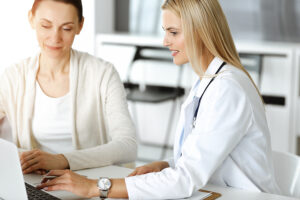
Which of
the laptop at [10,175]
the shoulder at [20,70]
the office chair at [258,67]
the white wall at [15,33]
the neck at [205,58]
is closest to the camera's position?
Result: the laptop at [10,175]

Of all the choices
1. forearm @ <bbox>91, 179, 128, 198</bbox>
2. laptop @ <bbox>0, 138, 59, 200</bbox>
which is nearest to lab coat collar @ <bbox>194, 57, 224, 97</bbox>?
forearm @ <bbox>91, 179, 128, 198</bbox>

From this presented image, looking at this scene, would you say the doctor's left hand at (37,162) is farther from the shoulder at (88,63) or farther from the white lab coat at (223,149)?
the shoulder at (88,63)

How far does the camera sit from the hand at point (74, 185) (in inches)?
59.2

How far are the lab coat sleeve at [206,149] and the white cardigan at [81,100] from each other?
627 mm

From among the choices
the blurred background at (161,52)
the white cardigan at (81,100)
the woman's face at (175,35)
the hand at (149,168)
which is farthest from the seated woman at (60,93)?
the blurred background at (161,52)

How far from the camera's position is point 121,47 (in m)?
4.75

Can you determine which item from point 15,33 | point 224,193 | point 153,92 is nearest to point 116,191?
point 224,193

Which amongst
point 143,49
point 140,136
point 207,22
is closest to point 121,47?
point 143,49

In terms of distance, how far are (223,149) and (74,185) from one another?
471mm

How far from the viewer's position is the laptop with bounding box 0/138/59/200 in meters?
1.31

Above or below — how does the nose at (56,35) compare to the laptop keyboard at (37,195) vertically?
above

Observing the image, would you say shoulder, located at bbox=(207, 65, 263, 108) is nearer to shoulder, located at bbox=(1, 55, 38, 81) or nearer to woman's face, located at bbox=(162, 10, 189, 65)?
woman's face, located at bbox=(162, 10, 189, 65)

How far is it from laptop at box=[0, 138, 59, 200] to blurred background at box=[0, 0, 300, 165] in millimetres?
2709

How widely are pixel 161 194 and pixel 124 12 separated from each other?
3.84 meters
